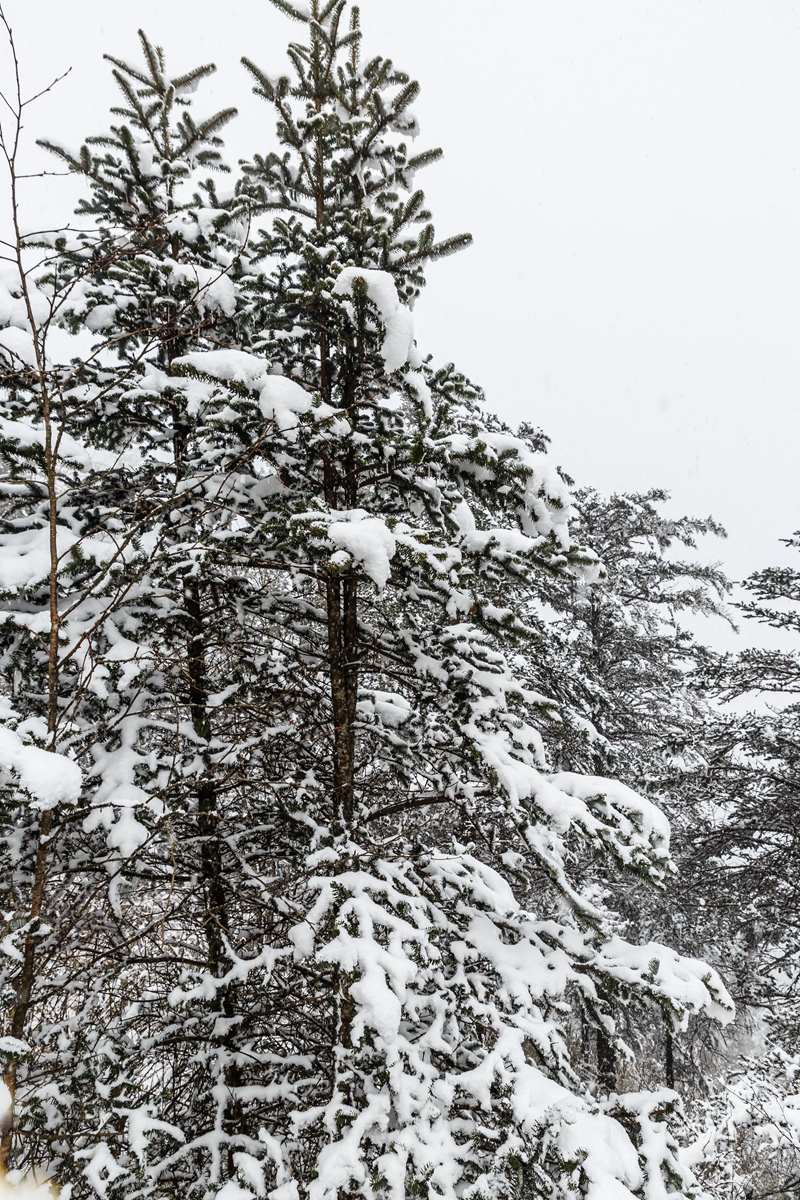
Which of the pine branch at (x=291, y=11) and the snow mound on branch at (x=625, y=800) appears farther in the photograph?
the pine branch at (x=291, y=11)

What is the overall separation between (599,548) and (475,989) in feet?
33.3

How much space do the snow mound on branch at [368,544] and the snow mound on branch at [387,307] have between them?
1359 millimetres

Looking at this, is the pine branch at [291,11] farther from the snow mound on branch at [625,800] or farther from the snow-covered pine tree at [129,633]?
the snow mound on branch at [625,800]

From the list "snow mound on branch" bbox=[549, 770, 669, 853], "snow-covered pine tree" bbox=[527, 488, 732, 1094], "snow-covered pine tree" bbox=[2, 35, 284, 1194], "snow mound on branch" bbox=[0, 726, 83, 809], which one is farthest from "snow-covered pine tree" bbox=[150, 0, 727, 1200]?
"snow-covered pine tree" bbox=[527, 488, 732, 1094]

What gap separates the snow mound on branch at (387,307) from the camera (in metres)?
3.92

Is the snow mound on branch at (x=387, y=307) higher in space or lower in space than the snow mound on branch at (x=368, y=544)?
higher

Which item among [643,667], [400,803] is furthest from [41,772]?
[643,667]

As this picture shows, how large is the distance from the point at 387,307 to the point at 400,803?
339 cm

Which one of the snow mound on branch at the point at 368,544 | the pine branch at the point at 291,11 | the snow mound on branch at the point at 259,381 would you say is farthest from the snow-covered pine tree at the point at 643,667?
the pine branch at the point at 291,11

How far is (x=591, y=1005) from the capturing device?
13.2 ft

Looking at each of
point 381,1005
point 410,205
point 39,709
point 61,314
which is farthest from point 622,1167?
point 61,314

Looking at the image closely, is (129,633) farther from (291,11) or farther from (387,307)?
(291,11)

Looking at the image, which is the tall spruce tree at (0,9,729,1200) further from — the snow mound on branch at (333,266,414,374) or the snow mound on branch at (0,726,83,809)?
the snow mound on branch at (0,726,83,809)

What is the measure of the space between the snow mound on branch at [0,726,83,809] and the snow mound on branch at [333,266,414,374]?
3077mm
